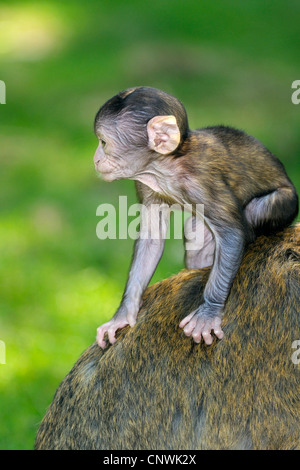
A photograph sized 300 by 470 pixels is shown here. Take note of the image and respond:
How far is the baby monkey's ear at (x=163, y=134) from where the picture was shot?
4.49m

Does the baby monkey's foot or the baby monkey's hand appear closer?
the baby monkey's foot

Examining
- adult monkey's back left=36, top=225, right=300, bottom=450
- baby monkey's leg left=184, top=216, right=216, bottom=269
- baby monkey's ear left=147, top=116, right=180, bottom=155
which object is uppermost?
baby monkey's ear left=147, top=116, right=180, bottom=155

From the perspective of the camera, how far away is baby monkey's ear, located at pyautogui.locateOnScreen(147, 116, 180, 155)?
449 centimetres

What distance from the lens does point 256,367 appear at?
4.69m

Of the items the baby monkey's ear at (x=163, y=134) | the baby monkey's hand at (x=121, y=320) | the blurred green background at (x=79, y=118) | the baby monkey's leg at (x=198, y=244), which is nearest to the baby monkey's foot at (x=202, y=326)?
the baby monkey's hand at (x=121, y=320)

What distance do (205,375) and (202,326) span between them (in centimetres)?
31

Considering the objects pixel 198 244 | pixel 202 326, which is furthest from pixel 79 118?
pixel 202 326

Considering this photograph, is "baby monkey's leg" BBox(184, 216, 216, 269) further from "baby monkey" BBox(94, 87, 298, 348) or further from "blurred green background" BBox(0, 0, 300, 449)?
"blurred green background" BBox(0, 0, 300, 449)

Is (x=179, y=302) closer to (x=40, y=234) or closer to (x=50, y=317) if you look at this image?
(x=50, y=317)

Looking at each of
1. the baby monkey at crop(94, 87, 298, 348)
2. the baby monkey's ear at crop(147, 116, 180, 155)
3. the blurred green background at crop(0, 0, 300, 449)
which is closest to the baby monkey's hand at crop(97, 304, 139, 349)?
the baby monkey at crop(94, 87, 298, 348)

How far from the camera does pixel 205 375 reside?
4.76 meters

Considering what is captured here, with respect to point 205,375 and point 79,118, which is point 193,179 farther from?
point 79,118

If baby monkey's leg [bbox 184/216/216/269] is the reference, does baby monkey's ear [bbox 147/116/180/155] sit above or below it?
above

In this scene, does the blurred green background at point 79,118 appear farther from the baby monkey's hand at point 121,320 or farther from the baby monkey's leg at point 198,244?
the baby monkey's leg at point 198,244
